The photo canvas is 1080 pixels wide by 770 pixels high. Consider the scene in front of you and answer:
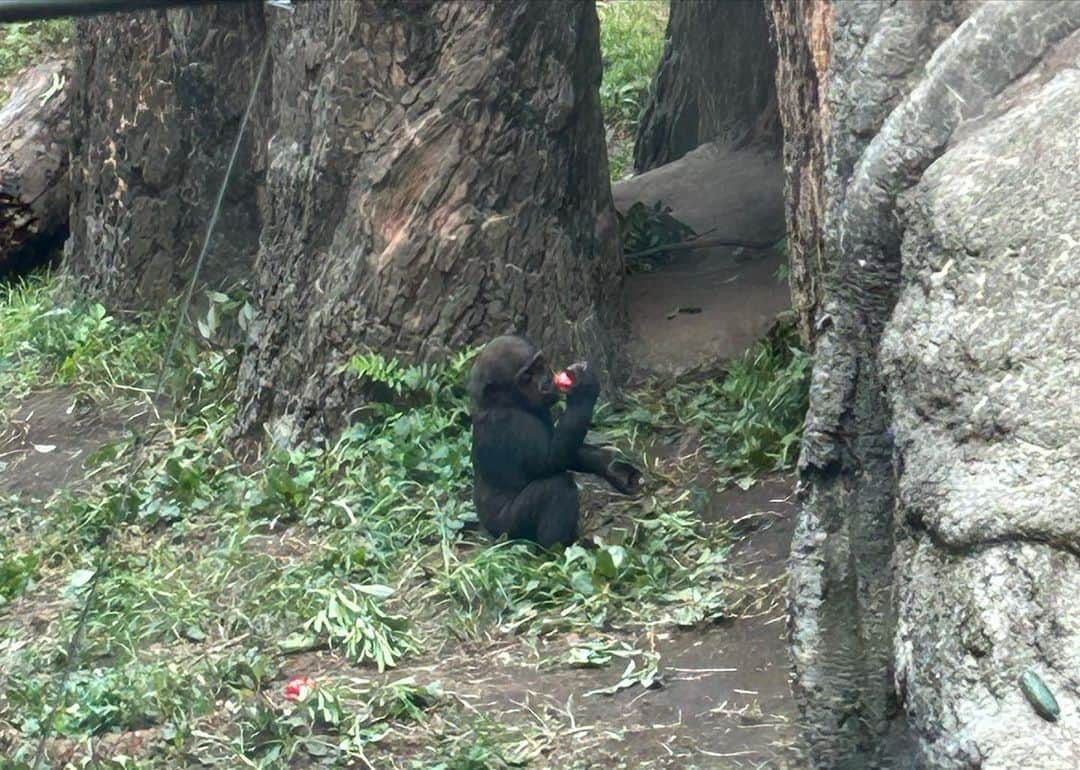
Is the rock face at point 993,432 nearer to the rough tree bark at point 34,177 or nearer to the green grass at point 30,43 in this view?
the rough tree bark at point 34,177

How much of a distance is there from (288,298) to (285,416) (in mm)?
513

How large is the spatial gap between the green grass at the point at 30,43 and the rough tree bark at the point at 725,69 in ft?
13.8

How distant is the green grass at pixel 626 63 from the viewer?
11281 mm

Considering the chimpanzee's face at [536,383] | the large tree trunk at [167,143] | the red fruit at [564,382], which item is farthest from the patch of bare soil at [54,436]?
the red fruit at [564,382]

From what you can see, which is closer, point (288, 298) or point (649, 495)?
point (649, 495)

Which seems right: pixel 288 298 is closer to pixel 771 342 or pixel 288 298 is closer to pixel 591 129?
pixel 591 129

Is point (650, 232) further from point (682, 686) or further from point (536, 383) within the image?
point (682, 686)

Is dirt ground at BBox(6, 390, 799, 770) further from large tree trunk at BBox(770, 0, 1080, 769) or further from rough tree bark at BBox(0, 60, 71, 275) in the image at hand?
rough tree bark at BBox(0, 60, 71, 275)

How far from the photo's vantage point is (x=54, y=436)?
23.8 feet

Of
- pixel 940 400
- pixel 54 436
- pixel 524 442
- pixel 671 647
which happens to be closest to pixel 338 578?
pixel 524 442

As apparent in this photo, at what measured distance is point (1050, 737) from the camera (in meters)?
2.45

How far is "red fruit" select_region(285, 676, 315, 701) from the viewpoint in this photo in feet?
15.3

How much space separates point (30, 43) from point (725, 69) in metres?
5.22

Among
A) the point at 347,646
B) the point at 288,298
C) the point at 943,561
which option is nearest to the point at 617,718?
the point at 347,646
